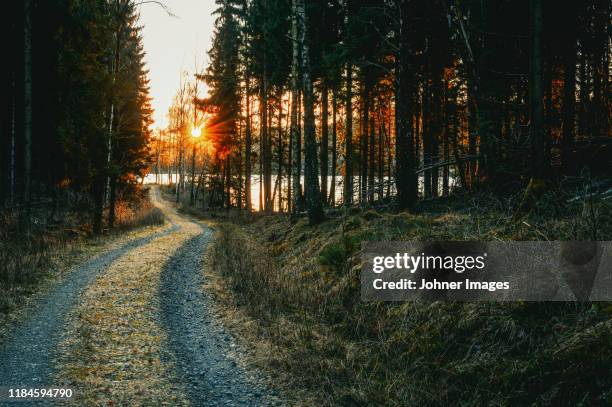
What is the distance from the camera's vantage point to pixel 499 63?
1275 cm

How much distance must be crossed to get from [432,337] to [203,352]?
350cm

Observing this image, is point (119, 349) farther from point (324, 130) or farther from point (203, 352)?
point (324, 130)

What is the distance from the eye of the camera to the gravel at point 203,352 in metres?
4.62

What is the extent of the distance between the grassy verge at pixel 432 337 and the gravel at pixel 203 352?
13.9 inches

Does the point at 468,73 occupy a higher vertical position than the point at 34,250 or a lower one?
higher

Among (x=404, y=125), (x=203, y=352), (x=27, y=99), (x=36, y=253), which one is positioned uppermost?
(x=27, y=99)

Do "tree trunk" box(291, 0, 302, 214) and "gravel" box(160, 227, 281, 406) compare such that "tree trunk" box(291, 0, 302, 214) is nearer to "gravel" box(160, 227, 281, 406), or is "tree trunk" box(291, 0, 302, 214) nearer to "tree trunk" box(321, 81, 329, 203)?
"tree trunk" box(321, 81, 329, 203)

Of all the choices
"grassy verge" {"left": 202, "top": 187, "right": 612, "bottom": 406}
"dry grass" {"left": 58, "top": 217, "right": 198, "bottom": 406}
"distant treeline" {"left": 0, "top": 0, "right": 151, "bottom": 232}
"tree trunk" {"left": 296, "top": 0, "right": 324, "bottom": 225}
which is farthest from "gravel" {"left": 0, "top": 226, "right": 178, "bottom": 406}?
"distant treeline" {"left": 0, "top": 0, "right": 151, "bottom": 232}

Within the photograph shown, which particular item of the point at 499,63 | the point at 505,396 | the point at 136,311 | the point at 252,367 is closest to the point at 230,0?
the point at 499,63

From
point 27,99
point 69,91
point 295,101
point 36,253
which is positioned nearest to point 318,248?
point 295,101

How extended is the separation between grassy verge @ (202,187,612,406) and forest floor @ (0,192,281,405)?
554 millimetres

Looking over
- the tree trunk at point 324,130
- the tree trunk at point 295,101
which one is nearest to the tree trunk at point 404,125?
the tree trunk at point 295,101

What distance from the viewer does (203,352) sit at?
582cm

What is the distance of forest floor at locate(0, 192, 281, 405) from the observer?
15.3ft
